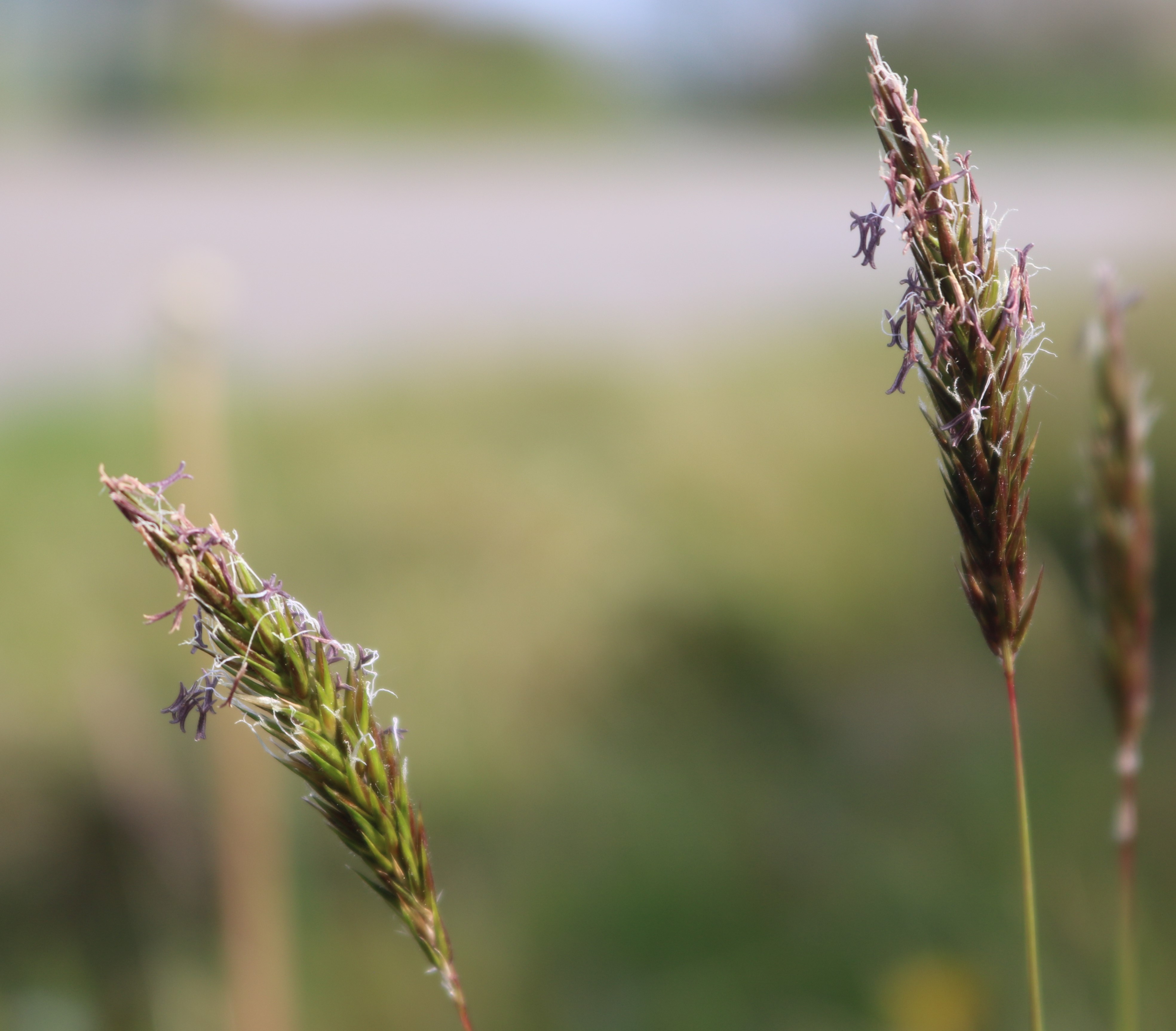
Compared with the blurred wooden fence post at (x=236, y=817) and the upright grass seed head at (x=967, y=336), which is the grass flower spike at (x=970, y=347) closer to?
the upright grass seed head at (x=967, y=336)

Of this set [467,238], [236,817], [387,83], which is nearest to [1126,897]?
[236,817]

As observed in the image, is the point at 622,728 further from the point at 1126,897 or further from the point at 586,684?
the point at 1126,897

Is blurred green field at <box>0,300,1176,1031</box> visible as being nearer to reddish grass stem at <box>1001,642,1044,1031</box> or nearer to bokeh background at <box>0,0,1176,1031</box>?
bokeh background at <box>0,0,1176,1031</box>

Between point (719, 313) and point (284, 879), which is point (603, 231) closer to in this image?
point (719, 313)

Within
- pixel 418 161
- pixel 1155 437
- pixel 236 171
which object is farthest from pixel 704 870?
pixel 418 161

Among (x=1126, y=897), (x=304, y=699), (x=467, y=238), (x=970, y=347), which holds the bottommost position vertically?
(x=1126, y=897)
